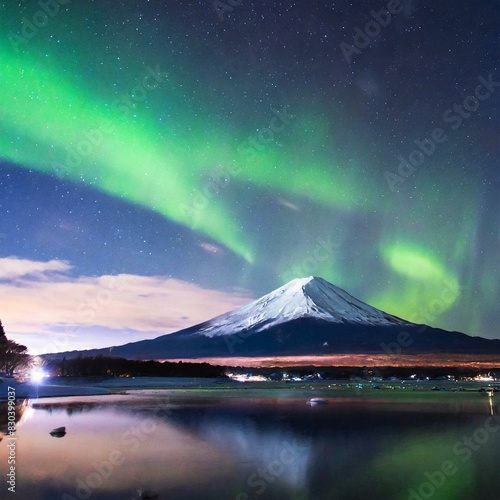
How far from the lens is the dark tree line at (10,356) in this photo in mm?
89062

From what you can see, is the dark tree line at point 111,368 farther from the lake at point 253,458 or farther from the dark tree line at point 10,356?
the lake at point 253,458

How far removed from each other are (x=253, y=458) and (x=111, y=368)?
5692 inches

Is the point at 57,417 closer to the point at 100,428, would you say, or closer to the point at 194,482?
the point at 100,428

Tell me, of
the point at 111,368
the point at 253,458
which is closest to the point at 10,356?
the point at 111,368

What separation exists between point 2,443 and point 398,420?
30.7m

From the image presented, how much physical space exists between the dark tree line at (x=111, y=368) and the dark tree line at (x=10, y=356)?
29767mm

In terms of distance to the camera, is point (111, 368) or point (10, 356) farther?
point (111, 368)

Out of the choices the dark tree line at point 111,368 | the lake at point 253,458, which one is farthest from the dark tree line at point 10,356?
the lake at point 253,458

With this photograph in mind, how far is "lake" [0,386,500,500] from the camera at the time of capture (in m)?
20.2

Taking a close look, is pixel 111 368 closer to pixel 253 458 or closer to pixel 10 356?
pixel 10 356

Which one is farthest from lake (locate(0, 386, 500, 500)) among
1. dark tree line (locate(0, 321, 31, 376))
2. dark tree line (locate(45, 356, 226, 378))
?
dark tree line (locate(45, 356, 226, 378))

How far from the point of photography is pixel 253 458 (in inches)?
1089

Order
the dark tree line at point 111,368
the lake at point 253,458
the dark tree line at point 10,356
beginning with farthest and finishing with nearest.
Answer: the dark tree line at point 111,368, the dark tree line at point 10,356, the lake at point 253,458

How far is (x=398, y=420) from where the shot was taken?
47.2 m
